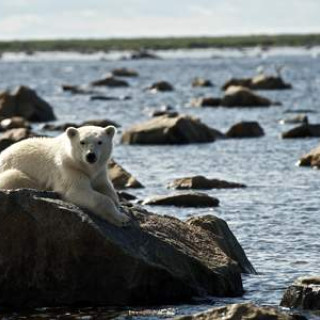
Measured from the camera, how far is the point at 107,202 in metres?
16.5

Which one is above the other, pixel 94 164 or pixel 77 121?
pixel 94 164

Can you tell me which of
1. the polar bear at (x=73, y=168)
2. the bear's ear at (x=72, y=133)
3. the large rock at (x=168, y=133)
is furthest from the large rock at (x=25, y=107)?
the bear's ear at (x=72, y=133)

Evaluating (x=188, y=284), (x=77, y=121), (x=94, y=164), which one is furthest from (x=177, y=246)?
(x=77, y=121)

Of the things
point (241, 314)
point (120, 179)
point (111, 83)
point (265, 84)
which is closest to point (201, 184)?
point (120, 179)

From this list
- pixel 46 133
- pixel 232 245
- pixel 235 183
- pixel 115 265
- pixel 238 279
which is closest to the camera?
pixel 115 265

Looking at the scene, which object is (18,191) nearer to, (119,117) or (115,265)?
(115,265)

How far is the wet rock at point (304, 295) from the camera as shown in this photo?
16172 millimetres

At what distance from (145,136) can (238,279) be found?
24.6 meters

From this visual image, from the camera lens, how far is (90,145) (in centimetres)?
1627

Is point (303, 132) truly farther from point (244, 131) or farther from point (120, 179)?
point (120, 179)

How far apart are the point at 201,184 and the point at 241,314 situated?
612 inches

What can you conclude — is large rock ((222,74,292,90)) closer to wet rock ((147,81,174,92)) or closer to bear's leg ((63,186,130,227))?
wet rock ((147,81,174,92))

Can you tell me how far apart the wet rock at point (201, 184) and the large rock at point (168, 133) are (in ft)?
37.2

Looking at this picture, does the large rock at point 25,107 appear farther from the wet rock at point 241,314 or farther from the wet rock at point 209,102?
the wet rock at point 241,314
